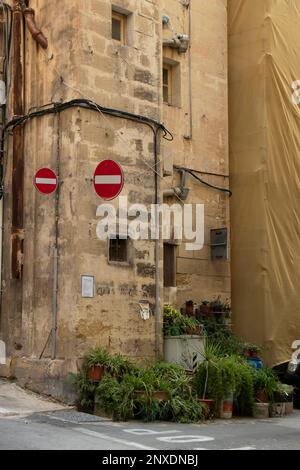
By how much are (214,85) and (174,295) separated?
5.38 m

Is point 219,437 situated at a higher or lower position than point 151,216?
lower

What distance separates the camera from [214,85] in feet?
57.8

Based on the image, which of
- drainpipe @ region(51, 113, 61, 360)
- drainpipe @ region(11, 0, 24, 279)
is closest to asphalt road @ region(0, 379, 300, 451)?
drainpipe @ region(51, 113, 61, 360)

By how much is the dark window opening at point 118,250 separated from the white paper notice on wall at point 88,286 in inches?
29.6

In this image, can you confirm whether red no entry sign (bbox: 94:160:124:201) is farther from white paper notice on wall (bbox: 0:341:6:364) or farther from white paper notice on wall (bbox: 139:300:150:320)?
white paper notice on wall (bbox: 0:341:6:364)

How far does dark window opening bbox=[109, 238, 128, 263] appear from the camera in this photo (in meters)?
13.6

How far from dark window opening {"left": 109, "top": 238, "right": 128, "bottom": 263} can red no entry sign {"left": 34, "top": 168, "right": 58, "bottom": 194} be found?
149 cm

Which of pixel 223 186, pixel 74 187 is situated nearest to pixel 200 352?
pixel 74 187

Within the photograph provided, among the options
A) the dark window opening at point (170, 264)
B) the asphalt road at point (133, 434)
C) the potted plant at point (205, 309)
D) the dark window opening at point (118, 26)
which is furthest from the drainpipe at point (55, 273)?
the potted plant at point (205, 309)

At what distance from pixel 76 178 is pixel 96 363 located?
334 cm

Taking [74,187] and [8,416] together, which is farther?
[74,187]

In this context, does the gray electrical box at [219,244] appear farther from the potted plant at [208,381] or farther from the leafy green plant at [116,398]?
the leafy green plant at [116,398]

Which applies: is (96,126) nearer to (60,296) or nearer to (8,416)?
(60,296)

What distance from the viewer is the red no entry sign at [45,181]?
42.6ft
